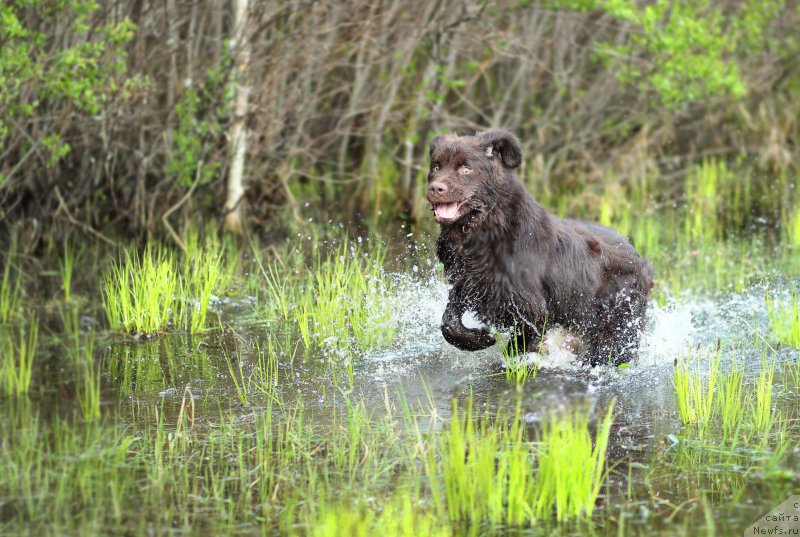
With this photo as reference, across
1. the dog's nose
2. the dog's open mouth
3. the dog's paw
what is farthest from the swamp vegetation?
the dog's nose

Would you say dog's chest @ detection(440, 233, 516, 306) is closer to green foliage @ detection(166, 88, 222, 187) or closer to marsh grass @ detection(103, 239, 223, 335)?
marsh grass @ detection(103, 239, 223, 335)

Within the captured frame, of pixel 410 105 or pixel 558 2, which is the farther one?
pixel 410 105

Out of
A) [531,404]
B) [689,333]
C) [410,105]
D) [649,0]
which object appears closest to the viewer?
[531,404]

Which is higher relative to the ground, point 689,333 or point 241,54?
point 241,54

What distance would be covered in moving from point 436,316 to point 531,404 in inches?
104

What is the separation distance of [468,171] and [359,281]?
182 centimetres

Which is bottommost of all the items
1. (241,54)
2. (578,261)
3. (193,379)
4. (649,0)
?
(193,379)

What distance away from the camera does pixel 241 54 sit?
11031mm

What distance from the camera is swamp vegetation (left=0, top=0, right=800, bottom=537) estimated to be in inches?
183

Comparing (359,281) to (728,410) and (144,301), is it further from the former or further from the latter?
(728,410)

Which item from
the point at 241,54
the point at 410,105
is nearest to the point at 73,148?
the point at 241,54

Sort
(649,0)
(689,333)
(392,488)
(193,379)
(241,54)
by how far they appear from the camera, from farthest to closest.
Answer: (649,0) < (241,54) < (689,333) < (193,379) < (392,488)

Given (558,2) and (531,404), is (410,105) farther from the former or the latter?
(531,404)

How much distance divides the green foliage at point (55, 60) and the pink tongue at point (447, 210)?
13.5ft
